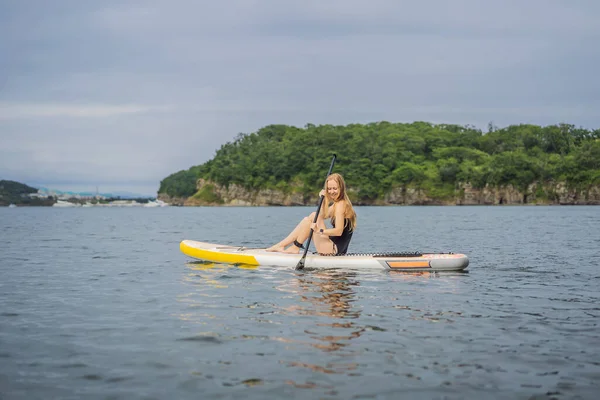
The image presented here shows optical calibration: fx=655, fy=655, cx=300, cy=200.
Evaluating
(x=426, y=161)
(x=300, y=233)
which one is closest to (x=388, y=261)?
(x=300, y=233)

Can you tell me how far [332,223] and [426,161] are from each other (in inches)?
6537

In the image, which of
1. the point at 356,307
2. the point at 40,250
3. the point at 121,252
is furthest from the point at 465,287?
the point at 40,250

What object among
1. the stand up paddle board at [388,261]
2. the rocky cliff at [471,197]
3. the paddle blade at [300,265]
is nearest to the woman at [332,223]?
the stand up paddle board at [388,261]

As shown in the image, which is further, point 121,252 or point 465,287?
point 121,252

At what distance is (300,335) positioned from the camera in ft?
28.5

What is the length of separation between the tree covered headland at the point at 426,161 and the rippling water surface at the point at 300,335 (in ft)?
474

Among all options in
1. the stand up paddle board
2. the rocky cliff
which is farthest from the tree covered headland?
the stand up paddle board

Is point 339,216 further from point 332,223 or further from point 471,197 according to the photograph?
point 471,197

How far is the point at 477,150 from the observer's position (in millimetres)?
180875

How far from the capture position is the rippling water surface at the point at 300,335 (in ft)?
21.7

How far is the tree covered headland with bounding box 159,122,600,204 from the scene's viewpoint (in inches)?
6029

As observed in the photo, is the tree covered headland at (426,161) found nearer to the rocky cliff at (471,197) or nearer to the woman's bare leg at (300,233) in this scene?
the rocky cliff at (471,197)

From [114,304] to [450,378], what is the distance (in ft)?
21.9

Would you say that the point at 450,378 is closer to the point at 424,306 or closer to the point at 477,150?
Answer: the point at 424,306
